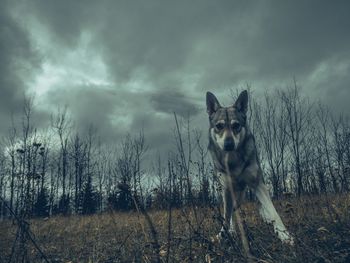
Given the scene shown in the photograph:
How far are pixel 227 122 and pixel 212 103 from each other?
2.99ft

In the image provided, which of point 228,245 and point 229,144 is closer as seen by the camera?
point 228,245

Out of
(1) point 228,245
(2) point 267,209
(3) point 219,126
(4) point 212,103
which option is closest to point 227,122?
(3) point 219,126

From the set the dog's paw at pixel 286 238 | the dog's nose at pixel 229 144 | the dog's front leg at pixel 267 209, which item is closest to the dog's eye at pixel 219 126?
the dog's nose at pixel 229 144

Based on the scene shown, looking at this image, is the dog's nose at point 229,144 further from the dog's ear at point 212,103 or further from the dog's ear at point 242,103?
the dog's ear at point 212,103

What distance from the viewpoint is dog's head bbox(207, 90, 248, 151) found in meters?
5.46

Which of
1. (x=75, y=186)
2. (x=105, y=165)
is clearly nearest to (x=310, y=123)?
(x=105, y=165)

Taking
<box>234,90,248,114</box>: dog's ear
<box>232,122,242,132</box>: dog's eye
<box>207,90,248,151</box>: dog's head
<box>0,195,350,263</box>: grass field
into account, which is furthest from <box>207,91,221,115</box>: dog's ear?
<box>0,195,350,263</box>: grass field

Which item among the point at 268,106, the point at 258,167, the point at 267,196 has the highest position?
the point at 268,106

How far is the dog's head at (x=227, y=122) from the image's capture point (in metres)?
5.46

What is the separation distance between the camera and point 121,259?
413cm

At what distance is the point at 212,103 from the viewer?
6672mm

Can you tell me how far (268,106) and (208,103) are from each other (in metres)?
22.9

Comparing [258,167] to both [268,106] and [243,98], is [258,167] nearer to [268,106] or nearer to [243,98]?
[243,98]

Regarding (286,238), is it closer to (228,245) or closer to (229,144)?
(228,245)
